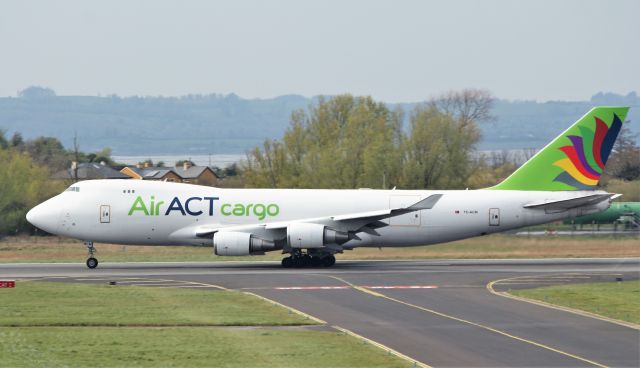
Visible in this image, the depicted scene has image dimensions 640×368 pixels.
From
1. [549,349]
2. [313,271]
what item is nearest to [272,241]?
[313,271]

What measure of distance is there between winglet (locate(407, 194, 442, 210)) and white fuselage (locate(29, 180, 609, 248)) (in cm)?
129

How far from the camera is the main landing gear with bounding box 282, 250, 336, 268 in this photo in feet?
145

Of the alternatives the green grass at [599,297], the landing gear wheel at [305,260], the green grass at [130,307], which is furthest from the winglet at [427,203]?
the green grass at [130,307]

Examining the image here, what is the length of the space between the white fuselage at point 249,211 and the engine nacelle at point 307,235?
1672 millimetres

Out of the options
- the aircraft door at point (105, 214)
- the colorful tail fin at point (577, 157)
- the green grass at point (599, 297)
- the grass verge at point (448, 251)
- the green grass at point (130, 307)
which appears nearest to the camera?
the green grass at point (130, 307)

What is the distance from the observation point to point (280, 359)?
20.1 metres

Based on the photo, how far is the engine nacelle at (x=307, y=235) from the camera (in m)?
42.7

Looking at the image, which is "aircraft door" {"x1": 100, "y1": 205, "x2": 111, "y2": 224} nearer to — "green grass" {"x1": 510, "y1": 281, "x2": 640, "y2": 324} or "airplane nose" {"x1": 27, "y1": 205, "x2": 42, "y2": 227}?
"airplane nose" {"x1": 27, "y1": 205, "x2": 42, "y2": 227}

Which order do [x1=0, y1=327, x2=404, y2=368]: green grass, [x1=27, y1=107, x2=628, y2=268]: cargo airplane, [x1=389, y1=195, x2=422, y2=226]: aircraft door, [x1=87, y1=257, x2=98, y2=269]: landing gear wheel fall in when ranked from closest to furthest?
1. [x1=0, y1=327, x2=404, y2=368]: green grass
2. [x1=87, y1=257, x2=98, y2=269]: landing gear wheel
3. [x1=27, y1=107, x2=628, y2=268]: cargo airplane
4. [x1=389, y1=195, x2=422, y2=226]: aircraft door

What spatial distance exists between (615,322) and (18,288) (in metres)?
18.4

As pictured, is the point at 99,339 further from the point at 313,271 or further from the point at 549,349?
the point at 313,271

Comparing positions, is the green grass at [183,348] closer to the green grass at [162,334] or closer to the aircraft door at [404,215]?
the green grass at [162,334]

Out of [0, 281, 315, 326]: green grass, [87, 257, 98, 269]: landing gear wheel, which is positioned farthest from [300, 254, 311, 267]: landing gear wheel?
[0, 281, 315, 326]: green grass

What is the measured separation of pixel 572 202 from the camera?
44.4 meters
